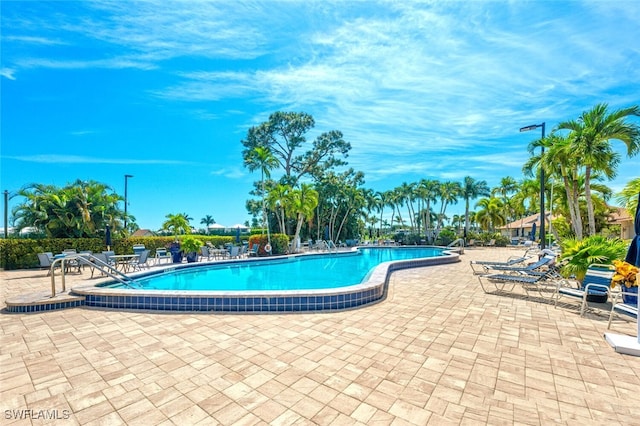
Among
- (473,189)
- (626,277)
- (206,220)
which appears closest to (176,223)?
(626,277)

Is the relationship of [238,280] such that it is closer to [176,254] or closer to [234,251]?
[176,254]

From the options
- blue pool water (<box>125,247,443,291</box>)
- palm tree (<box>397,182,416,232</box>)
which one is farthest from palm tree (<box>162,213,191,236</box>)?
palm tree (<box>397,182,416,232</box>)

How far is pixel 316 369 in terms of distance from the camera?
9.66 feet

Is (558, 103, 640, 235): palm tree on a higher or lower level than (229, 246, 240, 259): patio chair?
higher

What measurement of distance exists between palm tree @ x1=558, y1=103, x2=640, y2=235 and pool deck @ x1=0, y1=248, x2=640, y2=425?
6.62 metres

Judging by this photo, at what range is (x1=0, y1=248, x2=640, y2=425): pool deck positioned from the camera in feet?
7.38

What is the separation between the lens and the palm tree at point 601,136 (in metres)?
8.67

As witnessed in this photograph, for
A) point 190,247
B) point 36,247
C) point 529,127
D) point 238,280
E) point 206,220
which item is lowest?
point 238,280

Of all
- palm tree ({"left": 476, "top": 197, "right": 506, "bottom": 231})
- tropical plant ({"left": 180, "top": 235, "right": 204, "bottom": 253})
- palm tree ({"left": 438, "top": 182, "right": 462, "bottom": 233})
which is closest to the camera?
tropical plant ({"left": 180, "top": 235, "right": 204, "bottom": 253})

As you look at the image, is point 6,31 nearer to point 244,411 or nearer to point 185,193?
point 244,411

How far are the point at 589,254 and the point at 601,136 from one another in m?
5.05

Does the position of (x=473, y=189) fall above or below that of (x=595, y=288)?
above

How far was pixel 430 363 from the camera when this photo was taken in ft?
10.1

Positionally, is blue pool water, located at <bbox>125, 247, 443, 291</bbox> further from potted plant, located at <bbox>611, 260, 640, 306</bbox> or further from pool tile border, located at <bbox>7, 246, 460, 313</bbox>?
potted plant, located at <bbox>611, 260, 640, 306</bbox>
